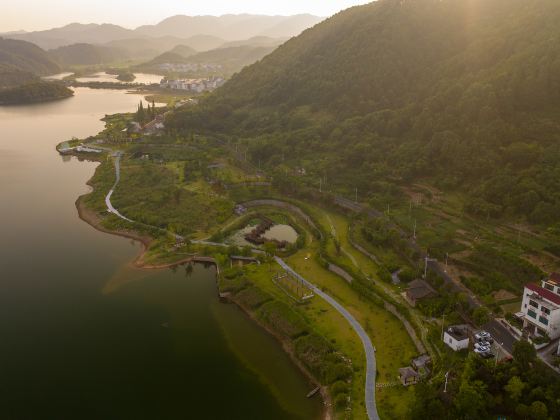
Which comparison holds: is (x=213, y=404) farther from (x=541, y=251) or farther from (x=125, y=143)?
(x=125, y=143)

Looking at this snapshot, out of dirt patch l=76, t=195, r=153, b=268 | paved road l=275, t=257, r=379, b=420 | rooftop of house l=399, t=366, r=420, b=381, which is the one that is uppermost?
dirt patch l=76, t=195, r=153, b=268

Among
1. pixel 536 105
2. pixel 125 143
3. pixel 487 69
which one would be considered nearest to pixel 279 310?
pixel 536 105

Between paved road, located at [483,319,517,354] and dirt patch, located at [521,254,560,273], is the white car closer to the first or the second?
paved road, located at [483,319,517,354]

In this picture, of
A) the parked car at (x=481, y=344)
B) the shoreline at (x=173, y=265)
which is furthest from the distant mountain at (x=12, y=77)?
the parked car at (x=481, y=344)

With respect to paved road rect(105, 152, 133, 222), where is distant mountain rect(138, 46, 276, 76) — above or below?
above

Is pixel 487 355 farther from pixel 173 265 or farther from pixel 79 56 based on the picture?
pixel 79 56

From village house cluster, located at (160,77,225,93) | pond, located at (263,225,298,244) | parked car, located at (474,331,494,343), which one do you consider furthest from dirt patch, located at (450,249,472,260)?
village house cluster, located at (160,77,225,93)

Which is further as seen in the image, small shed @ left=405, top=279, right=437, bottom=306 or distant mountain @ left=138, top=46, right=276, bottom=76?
distant mountain @ left=138, top=46, right=276, bottom=76
